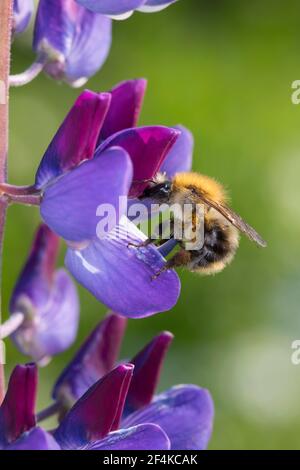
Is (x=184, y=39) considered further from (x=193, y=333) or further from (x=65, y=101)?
(x=193, y=333)

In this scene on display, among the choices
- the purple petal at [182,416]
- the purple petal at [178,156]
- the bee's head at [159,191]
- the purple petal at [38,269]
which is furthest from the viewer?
the purple petal at [38,269]

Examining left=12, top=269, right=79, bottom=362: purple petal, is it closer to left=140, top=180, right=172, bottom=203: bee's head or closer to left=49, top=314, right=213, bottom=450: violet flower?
left=49, top=314, right=213, bottom=450: violet flower

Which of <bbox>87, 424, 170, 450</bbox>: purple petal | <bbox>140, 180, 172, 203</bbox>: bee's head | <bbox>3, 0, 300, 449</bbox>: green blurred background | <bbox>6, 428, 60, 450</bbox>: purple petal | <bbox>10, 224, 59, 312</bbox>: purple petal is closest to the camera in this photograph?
<bbox>6, 428, 60, 450</bbox>: purple petal

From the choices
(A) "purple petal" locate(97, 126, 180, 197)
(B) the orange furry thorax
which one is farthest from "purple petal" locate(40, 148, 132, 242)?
(B) the orange furry thorax

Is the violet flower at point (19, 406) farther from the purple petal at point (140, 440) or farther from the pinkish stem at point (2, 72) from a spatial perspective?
the pinkish stem at point (2, 72)

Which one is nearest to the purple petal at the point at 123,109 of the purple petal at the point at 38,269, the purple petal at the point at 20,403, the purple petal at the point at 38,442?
the purple petal at the point at 38,269

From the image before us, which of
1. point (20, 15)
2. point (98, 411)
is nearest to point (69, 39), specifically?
point (20, 15)
